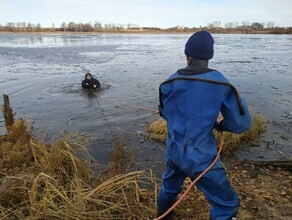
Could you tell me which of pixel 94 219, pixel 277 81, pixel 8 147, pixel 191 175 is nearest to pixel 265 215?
pixel 191 175

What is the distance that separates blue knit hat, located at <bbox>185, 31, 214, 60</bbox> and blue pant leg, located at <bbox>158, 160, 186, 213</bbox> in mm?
1159

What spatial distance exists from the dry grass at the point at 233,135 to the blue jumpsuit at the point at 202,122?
365 centimetres

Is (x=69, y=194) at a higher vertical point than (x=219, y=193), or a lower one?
lower

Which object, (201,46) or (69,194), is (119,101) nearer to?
(69,194)

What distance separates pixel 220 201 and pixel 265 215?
54.2 inches

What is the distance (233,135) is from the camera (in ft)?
21.9

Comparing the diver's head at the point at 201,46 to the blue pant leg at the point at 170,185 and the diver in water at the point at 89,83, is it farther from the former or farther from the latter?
the diver in water at the point at 89,83

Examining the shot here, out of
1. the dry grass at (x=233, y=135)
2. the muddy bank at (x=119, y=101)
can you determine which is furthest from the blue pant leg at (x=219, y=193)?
the dry grass at (x=233, y=135)

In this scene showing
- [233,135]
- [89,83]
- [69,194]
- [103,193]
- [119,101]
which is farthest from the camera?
[89,83]

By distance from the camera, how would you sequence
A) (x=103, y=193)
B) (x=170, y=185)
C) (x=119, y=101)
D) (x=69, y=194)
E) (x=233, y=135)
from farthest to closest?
(x=119, y=101), (x=233, y=135), (x=69, y=194), (x=103, y=193), (x=170, y=185)

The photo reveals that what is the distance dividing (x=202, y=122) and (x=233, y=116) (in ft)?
0.94

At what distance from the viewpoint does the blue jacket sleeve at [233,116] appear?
2721mm

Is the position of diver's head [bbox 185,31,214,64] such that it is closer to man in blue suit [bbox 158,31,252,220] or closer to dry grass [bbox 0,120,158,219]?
man in blue suit [bbox 158,31,252,220]

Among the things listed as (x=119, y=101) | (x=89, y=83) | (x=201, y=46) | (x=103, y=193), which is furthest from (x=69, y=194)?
(x=89, y=83)
